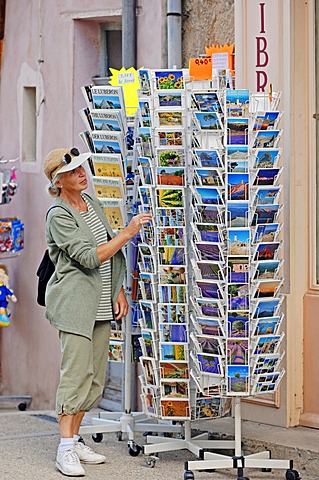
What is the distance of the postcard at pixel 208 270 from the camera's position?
6082 millimetres

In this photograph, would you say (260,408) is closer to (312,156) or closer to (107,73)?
(312,156)

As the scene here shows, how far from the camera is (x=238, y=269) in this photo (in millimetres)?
6043

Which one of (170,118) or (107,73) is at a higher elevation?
(107,73)

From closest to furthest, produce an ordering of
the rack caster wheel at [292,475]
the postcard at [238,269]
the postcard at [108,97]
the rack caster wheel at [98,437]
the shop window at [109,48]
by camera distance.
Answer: the postcard at [238,269] → the rack caster wheel at [292,475] → the postcard at [108,97] → the rack caster wheel at [98,437] → the shop window at [109,48]

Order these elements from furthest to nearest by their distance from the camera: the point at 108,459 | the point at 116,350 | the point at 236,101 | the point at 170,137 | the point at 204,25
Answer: the point at 204,25
the point at 116,350
the point at 108,459
the point at 170,137
the point at 236,101

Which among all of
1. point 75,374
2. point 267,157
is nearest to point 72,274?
point 75,374

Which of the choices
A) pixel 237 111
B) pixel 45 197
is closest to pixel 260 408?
pixel 237 111

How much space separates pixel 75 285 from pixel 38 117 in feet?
12.5

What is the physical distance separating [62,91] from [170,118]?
3484 mm

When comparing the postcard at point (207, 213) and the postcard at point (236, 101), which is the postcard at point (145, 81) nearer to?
the postcard at point (236, 101)

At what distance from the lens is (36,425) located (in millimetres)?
8070

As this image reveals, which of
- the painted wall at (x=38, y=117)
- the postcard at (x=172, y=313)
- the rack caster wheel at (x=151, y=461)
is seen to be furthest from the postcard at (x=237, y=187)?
the painted wall at (x=38, y=117)

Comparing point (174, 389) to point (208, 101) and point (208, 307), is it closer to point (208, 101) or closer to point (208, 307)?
point (208, 307)

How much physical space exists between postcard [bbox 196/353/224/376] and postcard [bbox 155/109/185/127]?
121cm
